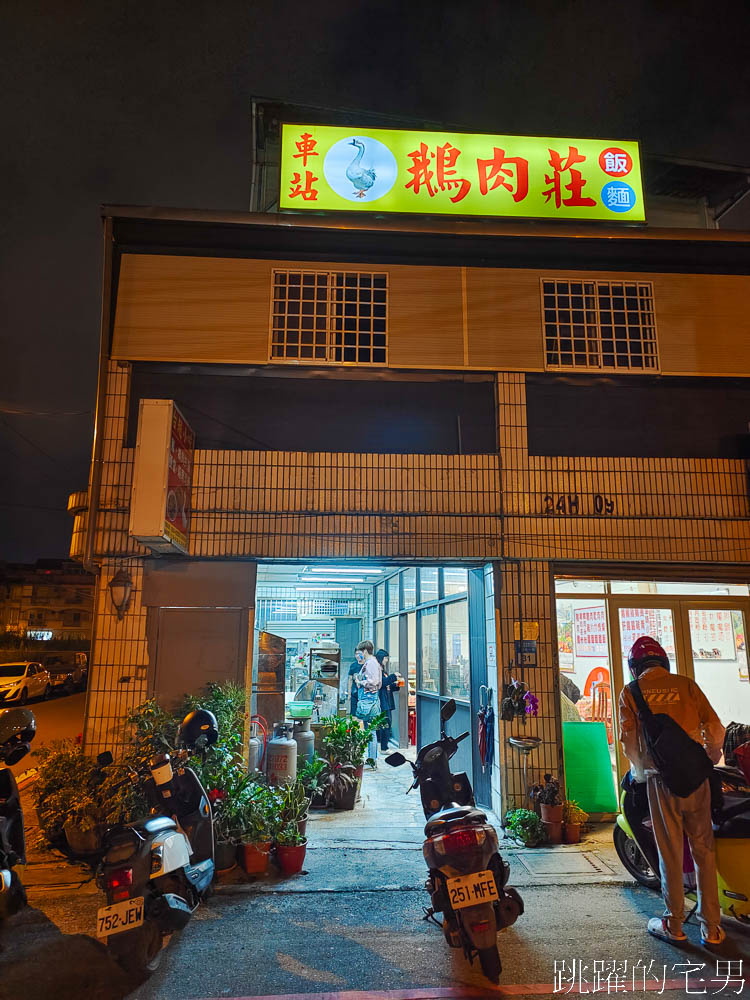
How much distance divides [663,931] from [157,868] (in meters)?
3.77

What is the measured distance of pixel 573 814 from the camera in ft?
23.0

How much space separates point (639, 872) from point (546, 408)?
537 cm

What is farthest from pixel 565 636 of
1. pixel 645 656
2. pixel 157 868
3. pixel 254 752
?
pixel 157 868

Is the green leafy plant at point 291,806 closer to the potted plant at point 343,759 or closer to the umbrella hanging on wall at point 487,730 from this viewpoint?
the potted plant at point 343,759

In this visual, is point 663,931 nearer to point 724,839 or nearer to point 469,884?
point 724,839

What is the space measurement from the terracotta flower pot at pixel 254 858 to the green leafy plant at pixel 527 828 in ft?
9.15

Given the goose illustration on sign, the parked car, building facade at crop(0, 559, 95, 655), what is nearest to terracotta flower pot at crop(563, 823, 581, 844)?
the goose illustration on sign

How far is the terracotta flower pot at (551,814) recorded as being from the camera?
6.88 metres

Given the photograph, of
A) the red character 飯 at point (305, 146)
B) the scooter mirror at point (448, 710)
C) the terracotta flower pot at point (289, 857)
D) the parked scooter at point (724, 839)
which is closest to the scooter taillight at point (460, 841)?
the scooter mirror at point (448, 710)

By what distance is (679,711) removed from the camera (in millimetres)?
4875

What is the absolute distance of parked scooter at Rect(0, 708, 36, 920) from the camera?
4.80 metres

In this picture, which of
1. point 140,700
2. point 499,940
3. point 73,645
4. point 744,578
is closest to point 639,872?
point 499,940

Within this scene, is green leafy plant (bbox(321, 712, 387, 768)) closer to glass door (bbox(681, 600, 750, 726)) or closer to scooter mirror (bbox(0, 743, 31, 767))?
scooter mirror (bbox(0, 743, 31, 767))

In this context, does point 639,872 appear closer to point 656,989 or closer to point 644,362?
point 656,989
